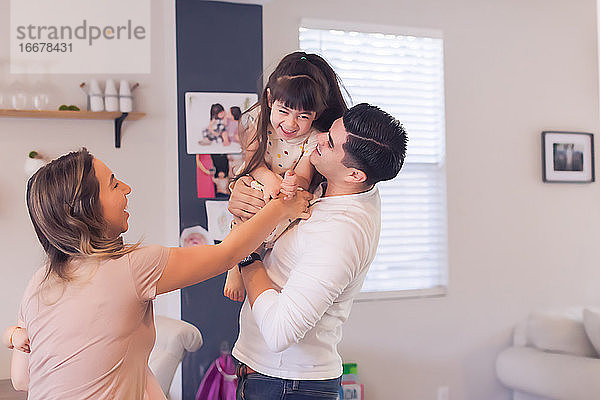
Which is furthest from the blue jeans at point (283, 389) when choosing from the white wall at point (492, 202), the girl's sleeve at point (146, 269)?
the white wall at point (492, 202)

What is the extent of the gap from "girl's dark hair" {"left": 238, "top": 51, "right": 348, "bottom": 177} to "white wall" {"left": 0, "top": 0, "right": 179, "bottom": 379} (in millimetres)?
1674

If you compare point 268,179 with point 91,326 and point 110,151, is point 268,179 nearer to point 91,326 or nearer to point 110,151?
point 91,326

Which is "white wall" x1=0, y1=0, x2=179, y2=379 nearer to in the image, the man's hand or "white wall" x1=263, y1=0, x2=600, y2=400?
"white wall" x1=263, y1=0, x2=600, y2=400

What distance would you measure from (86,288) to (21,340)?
0.79 feet

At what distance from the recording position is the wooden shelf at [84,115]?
10.0 feet

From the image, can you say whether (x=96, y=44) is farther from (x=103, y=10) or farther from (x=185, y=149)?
(x=185, y=149)

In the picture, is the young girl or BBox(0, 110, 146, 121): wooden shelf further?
BBox(0, 110, 146, 121): wooden shelf

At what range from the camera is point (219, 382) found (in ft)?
10.4

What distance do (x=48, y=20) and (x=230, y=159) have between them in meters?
1.14

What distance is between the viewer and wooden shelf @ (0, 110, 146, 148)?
306 centimetres

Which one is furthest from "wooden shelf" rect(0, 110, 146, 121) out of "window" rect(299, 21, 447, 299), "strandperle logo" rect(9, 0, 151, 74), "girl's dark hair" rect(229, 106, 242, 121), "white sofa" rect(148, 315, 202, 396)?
"window" rect(299, 21, 447, 299)

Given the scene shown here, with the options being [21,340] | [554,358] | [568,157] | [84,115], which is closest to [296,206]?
[21,340]

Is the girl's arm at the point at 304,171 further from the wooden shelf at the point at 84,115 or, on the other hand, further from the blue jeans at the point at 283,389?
the wooden shelf at the point at 84,115

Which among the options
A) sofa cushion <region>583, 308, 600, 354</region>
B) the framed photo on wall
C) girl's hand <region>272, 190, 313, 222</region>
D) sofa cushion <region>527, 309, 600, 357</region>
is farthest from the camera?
the framed photo on wall
